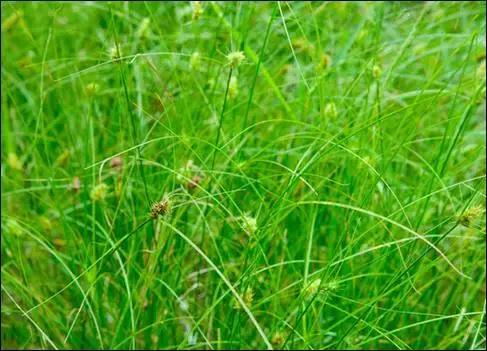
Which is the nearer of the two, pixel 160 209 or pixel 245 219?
pixel 160 209

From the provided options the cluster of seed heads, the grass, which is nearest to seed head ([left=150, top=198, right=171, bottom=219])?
the grass

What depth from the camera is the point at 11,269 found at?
5.90ft

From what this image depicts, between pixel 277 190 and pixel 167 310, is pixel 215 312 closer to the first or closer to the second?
pixel 167 310

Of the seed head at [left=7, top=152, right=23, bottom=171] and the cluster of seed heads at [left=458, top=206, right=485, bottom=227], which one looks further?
the seed head at [left=7, top=152, right=23, bottom=171]

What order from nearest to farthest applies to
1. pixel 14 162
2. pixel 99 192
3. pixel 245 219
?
pixel 245 219
pixel 99 192
pixel 14 162

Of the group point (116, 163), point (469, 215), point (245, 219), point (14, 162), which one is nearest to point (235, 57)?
point (245, 219)

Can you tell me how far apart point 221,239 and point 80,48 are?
1270 mm

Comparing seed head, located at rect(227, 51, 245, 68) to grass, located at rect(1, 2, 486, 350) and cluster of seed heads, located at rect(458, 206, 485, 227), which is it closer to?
grass, located at rect(1, 2, 486, 350)

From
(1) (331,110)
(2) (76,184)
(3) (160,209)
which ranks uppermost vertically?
(3) (160,209)

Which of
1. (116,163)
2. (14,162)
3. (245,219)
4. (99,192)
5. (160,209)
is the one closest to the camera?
(160,209)

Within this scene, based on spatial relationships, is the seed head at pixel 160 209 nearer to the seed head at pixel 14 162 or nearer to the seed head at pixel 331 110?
the seed head at pixel 331 110

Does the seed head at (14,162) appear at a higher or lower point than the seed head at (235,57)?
lower

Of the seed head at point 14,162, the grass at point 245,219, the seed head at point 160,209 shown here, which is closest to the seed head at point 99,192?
the grass at point 245,219

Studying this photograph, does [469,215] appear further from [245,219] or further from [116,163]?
[116,163]
